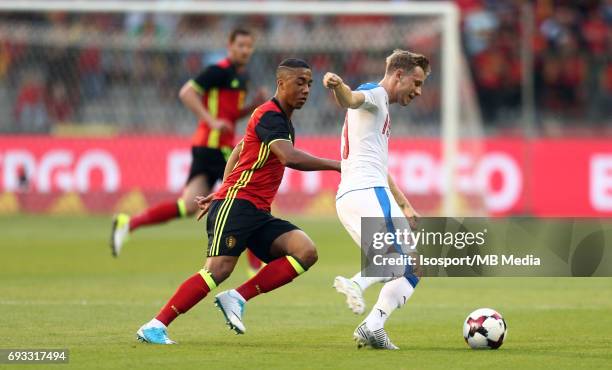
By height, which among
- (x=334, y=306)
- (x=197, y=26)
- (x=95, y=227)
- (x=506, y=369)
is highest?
(x=197, y=26)

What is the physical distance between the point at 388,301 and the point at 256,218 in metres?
1.15

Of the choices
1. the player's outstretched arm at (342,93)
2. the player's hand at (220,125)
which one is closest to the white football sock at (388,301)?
the player's outstretched arm at (342,93)

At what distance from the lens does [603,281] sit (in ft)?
45.7

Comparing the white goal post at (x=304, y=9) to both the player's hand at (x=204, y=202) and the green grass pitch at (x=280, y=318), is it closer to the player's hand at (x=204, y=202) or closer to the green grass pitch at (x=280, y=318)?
the green grass pitch at (x=280, y=318)

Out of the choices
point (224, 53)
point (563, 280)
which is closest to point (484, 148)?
point (224, 53)

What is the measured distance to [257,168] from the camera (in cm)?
866

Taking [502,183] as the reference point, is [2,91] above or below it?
above

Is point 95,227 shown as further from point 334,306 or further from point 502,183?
point 334,306

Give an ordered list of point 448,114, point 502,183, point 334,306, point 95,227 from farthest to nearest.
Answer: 1. point 502,183
2. point 95,227
3. point 448,114
4. point 334,306

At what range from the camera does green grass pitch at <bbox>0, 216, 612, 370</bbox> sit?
7750 millimetres

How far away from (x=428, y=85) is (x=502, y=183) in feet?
7.86

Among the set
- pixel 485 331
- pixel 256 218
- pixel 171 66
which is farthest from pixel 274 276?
pixel 171 66

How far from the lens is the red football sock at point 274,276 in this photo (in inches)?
342

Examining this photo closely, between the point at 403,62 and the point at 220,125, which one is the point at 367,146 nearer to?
the point at 403,62
